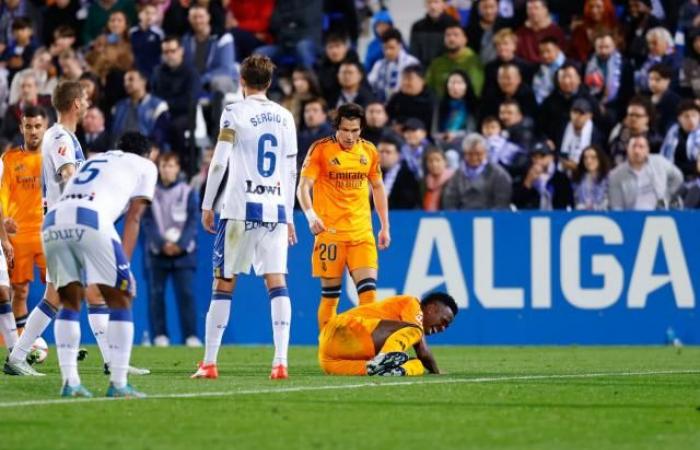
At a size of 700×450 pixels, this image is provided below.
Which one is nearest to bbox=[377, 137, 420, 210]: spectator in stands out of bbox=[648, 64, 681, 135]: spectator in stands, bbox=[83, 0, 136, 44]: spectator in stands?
bbox=[648, 64, 681, 135]: spectator in stands

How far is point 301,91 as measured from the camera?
2123cm

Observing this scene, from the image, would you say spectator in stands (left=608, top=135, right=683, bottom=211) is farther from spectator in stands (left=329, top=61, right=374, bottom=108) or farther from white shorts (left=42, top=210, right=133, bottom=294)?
white shorts (left=42, top=210, right=133, bottom=294)

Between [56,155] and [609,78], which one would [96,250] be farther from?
[609,78]

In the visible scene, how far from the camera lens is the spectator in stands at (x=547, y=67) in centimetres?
2161

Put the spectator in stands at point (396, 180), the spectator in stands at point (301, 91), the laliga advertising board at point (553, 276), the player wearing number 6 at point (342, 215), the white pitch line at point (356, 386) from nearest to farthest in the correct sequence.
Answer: the white pitch line at point (356, 386)
the player wearing number 6 at point (342, 215)
the laliga advertising board at point (553, 276)
the spectator in stands at point (396, 180)
the spectator in stands at point (301, 91)

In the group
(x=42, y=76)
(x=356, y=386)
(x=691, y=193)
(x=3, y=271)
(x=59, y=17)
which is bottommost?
(x=356, y=386)

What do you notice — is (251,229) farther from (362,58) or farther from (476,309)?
(362,58)

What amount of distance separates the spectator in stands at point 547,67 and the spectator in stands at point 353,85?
7.38ft

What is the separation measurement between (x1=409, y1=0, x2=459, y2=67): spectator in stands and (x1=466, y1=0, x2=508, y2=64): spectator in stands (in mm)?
432

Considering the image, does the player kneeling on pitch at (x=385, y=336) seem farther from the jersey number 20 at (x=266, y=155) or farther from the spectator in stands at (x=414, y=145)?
the spectator in stands at (x=414, y=145)

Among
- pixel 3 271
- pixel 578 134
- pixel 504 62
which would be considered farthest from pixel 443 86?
pixel 3 271

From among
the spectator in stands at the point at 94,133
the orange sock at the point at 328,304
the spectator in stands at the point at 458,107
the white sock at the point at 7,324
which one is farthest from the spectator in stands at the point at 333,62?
the white sock at the point at 7,324

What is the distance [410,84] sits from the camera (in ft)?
70.5

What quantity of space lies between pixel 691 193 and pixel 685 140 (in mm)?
765
